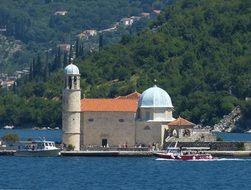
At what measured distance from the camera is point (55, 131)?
199 meters

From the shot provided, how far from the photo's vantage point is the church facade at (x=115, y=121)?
12962cm

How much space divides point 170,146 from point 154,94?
4.22m

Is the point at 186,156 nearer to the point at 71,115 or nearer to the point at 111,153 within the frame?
the point at 111,153

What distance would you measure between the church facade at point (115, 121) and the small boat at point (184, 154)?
2291 millimetres

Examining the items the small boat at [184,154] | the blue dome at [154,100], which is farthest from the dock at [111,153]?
the blue dome at [154,100]

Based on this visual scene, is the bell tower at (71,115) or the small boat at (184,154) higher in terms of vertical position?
the bell tower at (71,115)

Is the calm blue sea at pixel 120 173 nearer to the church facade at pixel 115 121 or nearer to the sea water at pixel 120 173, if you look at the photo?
the sea water at pixel 120 173

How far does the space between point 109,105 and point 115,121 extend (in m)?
1.23

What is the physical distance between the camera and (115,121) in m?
130

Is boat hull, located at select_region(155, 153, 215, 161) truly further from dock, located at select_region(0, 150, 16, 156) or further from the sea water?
dock, located at select_region(0, 150, 16, 156)

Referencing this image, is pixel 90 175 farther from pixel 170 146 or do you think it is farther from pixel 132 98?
pixel 132 98

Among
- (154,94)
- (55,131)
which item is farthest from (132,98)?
(55,131)

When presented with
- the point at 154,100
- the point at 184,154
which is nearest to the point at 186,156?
the point at 184,154

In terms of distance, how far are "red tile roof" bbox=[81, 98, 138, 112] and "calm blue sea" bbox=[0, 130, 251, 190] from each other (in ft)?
16.3
